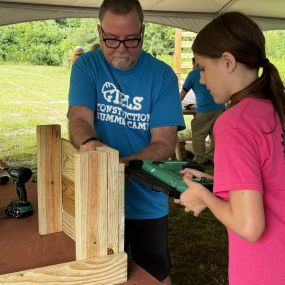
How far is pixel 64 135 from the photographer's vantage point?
7.60 m

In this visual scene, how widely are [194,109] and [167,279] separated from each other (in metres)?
5.16

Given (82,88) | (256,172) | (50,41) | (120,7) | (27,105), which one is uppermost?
(50,41)

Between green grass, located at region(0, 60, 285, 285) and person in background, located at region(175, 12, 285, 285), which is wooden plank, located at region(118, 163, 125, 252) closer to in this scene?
person in background, located at region(175, 12, 285, 285)

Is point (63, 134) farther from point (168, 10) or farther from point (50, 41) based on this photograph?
point (50, 41)

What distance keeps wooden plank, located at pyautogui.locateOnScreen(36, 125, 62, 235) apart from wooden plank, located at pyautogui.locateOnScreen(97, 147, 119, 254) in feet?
1.05

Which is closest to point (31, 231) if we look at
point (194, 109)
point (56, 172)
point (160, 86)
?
point (56, 172)

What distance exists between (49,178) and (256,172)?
69cm

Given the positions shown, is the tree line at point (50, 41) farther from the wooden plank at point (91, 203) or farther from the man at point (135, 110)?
the wooden plank at point (91, 203)

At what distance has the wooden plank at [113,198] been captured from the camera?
1.05 meters

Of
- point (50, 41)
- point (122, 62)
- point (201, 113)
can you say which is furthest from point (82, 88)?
point (50, 41)

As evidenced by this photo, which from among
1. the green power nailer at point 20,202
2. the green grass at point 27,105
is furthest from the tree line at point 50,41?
the green power nailer at point 20,202

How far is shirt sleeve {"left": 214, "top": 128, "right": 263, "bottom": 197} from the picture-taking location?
0.92 metres

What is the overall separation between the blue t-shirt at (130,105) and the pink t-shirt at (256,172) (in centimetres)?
59

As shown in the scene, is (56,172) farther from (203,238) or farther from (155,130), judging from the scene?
(203,238)
